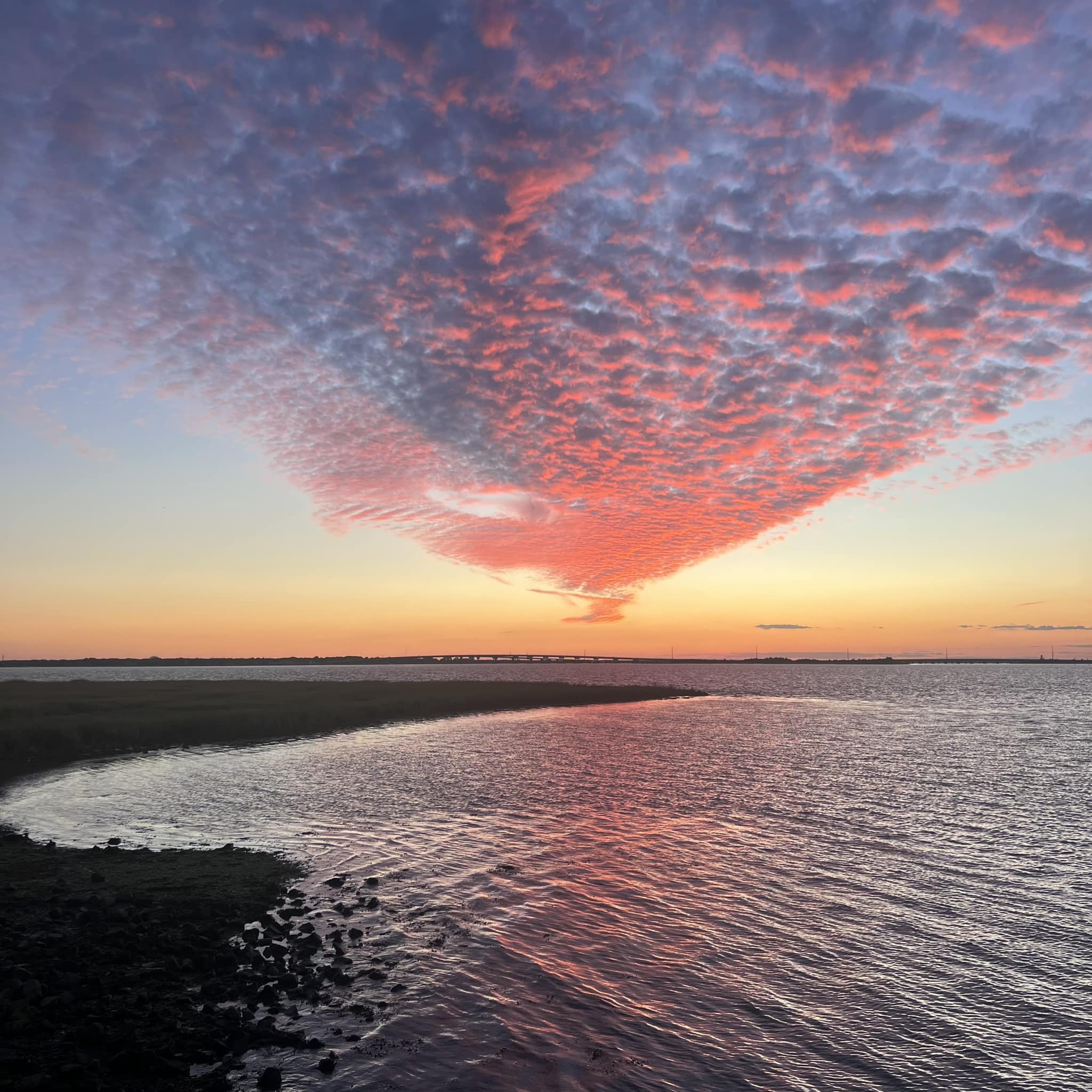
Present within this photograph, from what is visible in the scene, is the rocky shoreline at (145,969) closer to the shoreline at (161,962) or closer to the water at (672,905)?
the shoreline at (161,962)

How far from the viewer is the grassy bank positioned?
2146 inches

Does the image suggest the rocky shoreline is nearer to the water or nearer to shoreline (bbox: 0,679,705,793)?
the water

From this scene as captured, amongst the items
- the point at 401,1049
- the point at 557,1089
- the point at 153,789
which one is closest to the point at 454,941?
the point at 401,1049

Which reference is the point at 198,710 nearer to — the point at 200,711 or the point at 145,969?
the point at 200,711

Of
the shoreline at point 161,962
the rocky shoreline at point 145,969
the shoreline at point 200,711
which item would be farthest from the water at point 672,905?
the shoreline at point 200,711

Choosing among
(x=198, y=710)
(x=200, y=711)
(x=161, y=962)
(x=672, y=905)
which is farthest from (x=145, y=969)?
(x=198, y=710)

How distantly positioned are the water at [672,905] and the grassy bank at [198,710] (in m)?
5.51

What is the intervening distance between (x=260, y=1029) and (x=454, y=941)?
6.96 meters

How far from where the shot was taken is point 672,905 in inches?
939

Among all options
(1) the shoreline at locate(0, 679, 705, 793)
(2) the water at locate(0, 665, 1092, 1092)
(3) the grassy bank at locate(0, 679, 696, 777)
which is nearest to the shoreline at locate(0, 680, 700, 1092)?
(2) the water at locate(0, 665, 1092, 1092)

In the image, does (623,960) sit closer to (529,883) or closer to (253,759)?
(529,883)

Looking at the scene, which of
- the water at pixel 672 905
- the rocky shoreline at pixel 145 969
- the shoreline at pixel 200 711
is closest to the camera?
the rocky shoreline at pixel 145 969

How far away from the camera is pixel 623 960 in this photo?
19.4 meters

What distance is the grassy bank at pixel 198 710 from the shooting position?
179 ft
